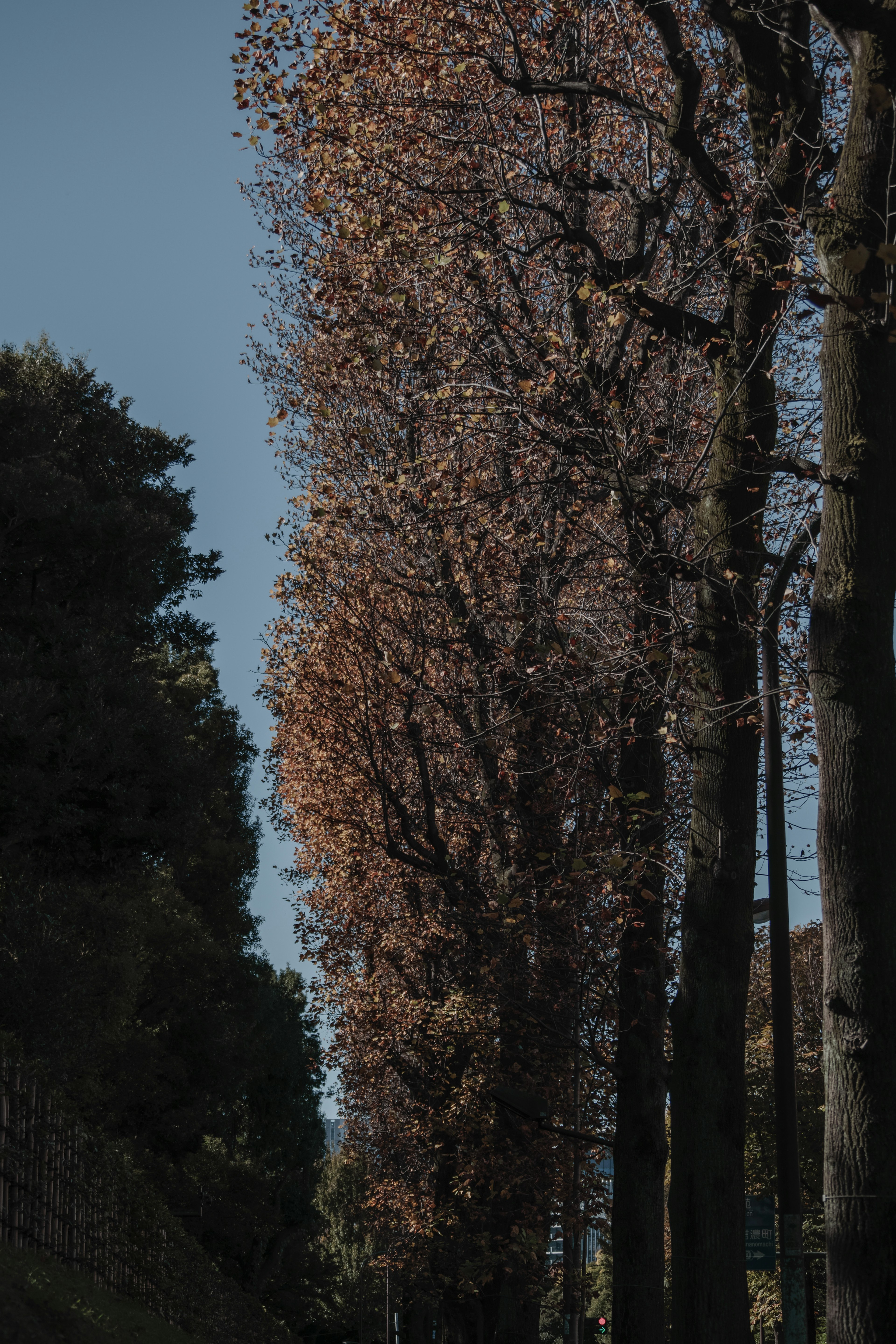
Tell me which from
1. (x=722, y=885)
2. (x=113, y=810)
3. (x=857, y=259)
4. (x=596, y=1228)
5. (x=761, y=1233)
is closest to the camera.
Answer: (x=857, y=259)

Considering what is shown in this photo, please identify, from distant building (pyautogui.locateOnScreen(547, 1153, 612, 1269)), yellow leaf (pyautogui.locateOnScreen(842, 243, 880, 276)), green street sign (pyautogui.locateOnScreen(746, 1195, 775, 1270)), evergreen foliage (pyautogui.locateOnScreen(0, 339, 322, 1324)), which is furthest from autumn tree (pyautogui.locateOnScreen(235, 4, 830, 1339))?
distant building (pyautogui.locateOnScreen(547, 1153, 612, 1269))

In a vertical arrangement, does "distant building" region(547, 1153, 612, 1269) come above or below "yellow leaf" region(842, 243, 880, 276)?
below

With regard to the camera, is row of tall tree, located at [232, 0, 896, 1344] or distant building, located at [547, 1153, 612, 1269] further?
distant building, located at [547, 1153, 612, 1269]

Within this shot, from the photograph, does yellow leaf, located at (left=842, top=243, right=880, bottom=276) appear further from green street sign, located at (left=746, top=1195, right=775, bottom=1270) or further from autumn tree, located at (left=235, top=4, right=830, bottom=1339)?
green street sign, located at (left=746, top=1195, right=775, bottom=1270)

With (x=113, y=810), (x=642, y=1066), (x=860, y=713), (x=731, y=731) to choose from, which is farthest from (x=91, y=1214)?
(x=860, y=713)

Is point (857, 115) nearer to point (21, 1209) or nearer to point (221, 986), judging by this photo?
point (21, 1209)

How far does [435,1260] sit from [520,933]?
36.5 ft

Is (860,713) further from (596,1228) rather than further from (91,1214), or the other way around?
(596,1228)

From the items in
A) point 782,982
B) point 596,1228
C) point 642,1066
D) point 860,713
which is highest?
point 860,713

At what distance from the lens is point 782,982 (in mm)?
11523

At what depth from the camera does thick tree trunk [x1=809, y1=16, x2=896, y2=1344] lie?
6.03m

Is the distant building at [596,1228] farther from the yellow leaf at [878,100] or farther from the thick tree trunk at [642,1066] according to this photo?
the yellow leaf at [878,100]

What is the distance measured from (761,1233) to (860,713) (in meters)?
13.0

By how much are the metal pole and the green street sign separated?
311 cm
